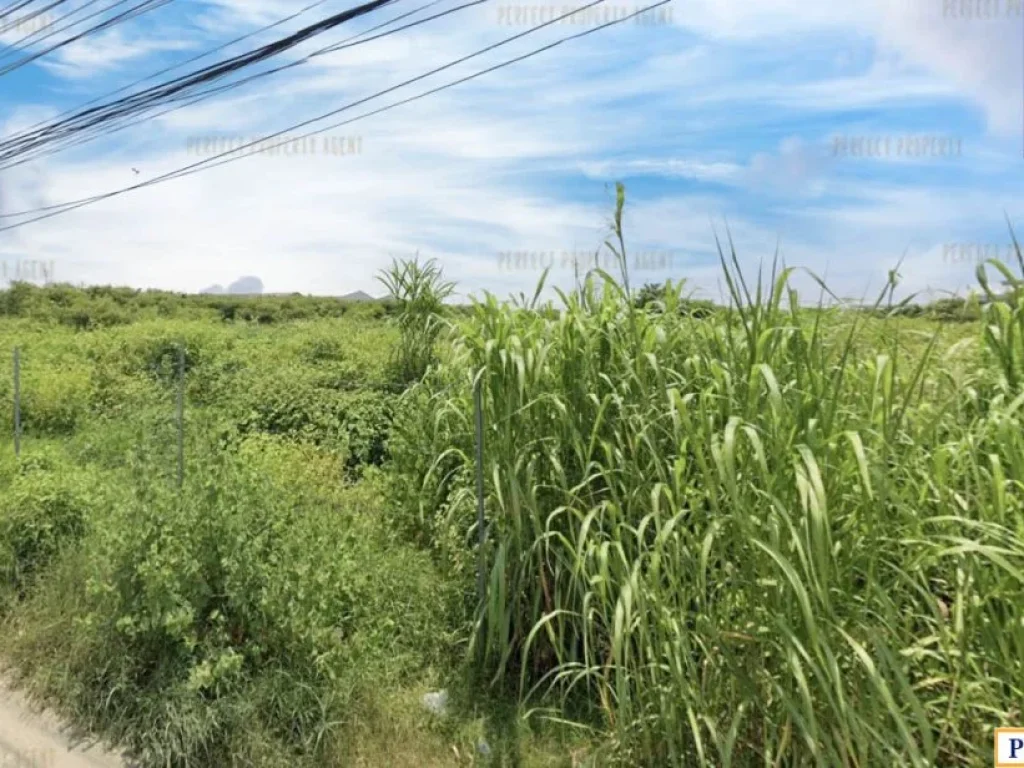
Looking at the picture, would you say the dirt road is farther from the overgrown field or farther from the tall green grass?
the tall green grass

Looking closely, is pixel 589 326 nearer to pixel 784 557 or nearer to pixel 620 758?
pixel 784 557

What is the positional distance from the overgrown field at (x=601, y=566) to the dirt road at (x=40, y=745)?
0.08 m

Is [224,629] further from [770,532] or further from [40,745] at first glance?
[770,532]

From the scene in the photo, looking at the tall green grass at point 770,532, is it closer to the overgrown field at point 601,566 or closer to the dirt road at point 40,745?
the overgrown field at point 601,566

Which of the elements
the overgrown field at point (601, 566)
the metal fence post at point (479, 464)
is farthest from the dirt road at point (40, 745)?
the metal fence post at point (479, 464)

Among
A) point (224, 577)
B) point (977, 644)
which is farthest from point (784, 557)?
point (224, 577)

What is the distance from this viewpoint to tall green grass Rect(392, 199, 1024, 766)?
1979mm

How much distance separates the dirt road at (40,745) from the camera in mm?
2871

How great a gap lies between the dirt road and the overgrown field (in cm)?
8

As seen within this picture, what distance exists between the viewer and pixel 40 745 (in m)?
3.01

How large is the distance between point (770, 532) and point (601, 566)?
59 cm

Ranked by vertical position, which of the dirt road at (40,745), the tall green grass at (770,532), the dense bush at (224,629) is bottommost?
the dirt road at (40,745)

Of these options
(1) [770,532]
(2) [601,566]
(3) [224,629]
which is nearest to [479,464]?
(2) [601,566]

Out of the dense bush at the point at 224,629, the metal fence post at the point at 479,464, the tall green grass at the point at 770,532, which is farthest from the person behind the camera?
the metal fence post at the point at 479,464
